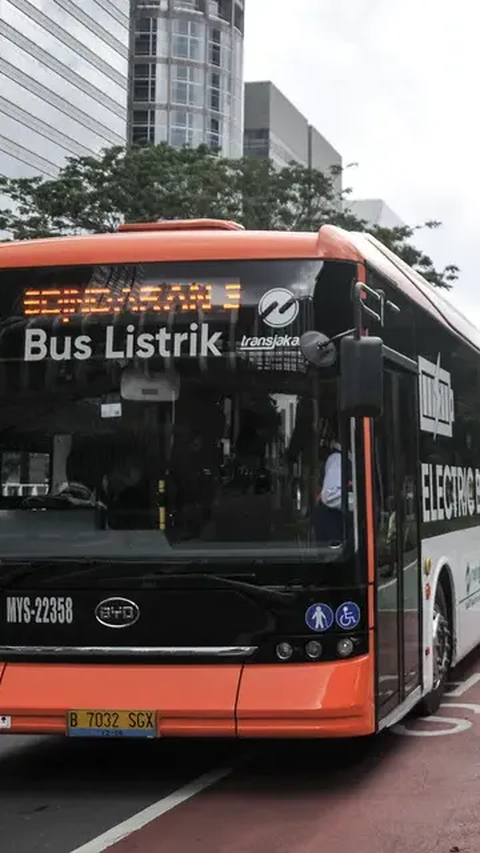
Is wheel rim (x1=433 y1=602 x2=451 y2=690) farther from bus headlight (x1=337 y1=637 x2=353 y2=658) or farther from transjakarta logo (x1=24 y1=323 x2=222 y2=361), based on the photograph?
transjakarta logo (x1=24 y1=323 x2=222 y2=361)

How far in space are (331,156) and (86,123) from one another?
1517 inches

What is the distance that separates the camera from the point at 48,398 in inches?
250

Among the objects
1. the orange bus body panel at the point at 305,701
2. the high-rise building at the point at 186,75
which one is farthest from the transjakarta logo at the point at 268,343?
the high-rise building at the point at 186,75

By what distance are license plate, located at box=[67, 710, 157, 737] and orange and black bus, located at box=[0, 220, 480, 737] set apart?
0.01m

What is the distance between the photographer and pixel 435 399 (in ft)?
27.1

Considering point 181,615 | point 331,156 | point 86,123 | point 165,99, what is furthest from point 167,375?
point 331,156

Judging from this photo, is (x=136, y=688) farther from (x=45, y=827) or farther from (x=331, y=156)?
(x=331, y=156)

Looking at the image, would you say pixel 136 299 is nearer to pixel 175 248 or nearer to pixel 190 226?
pixel 175 248

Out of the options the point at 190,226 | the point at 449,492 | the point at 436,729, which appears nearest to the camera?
the point at 190,226

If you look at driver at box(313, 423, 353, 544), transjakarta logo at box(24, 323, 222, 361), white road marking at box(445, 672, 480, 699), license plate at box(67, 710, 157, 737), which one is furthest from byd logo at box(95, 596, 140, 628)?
white road marking at box(445, 672, 480, 699)

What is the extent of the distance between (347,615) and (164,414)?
150 cm

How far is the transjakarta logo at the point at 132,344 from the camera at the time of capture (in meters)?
6.25

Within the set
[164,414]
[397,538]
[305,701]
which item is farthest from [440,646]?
[164,414]

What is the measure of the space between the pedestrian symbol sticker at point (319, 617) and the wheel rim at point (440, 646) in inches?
80.2
